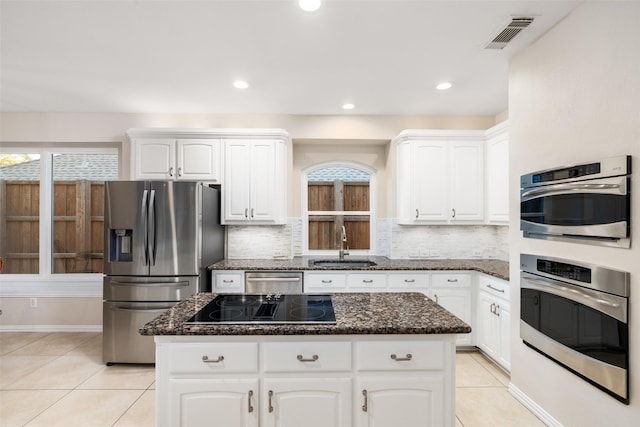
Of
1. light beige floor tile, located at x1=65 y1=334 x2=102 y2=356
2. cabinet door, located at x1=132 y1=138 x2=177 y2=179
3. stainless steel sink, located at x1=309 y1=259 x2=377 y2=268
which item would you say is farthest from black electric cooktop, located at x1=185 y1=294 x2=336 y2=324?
light beige floor tile, located at x1=65 y1=334 x2=102 y2=356

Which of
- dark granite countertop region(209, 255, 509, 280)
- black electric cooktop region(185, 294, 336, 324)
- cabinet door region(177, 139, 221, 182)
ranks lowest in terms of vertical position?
dark granite countertop region(209, 255, 509, 280)

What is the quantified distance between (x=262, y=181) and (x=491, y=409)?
2981 mm

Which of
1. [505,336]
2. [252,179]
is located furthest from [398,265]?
[252,179]

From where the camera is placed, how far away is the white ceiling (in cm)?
212

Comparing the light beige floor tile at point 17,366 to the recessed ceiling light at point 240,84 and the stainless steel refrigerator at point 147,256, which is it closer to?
the stainless steel refrigerator at point 147,256

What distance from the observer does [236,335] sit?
1.61m

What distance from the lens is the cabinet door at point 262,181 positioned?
3902 mm

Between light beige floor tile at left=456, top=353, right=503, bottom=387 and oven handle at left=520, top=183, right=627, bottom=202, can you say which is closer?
oven handle at left=520, top=183, right=627, bottom=202

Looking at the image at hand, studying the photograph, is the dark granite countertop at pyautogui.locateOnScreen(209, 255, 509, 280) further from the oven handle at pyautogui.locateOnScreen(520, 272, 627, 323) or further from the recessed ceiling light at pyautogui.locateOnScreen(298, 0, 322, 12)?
the recessed ceiling light at pyautogui.locateOnScreen(298, 0, 322, 12)

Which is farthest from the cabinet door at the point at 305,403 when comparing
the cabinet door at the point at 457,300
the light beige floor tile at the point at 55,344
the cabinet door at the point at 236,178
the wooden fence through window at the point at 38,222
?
the wooden fence through window at the point at 38,222

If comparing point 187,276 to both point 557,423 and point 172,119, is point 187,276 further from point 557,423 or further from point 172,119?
point 557,423

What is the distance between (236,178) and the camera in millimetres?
3900

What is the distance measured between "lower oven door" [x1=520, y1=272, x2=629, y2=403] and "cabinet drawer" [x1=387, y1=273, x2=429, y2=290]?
3.82ft

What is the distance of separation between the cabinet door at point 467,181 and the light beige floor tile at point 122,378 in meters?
3.50
